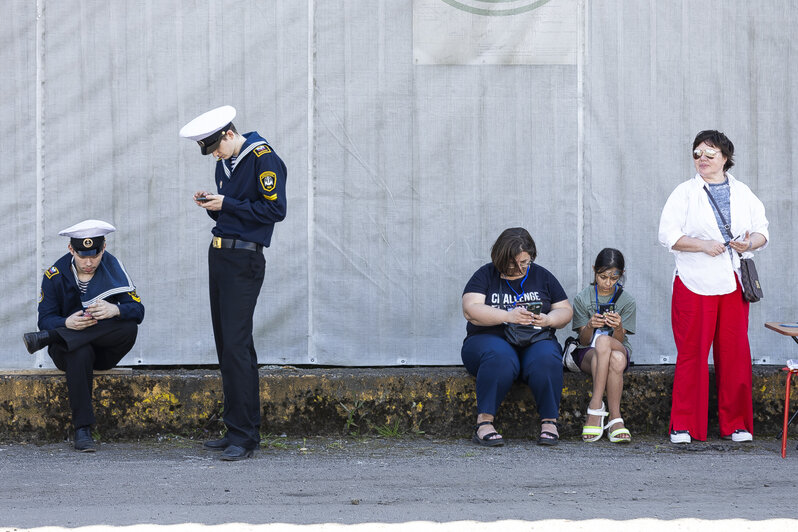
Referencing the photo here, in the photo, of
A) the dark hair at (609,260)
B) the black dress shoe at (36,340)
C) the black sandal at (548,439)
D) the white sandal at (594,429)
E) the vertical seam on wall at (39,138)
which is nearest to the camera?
the black dress shoe at (36,340)

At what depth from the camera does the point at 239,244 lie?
5.16 meters

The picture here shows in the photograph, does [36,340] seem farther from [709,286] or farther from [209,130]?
[709,286]

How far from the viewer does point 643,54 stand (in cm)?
622

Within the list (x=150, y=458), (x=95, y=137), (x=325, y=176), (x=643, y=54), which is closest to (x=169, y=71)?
(x=95, y=137)

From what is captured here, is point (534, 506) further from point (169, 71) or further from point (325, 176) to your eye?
point (169, 71)

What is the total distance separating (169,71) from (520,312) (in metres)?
2.42

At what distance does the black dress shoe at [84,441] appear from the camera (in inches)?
213

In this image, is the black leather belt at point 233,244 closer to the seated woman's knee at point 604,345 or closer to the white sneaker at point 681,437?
the seated woman's knee at point 604,345

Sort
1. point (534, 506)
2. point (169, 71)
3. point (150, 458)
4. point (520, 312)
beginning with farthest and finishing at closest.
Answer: point (169, 71)
point (520, 312)
point (150, 458)
point (534, 506)

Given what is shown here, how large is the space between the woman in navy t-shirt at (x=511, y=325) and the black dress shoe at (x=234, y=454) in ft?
4.01

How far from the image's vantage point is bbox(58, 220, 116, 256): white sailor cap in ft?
18.0

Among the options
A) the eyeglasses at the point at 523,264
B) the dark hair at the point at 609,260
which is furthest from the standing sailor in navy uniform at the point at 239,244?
the dark hair at the point at 609,260

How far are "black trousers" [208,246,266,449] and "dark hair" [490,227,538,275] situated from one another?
1293 millimetres

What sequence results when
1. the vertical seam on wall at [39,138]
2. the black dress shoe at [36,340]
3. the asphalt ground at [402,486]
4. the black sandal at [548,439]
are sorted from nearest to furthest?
the asphalt ground at [402,486] < the black dress shoe at [36,340] < the black sandal at [548,439] < the vertical seam on wall at [39,138]
